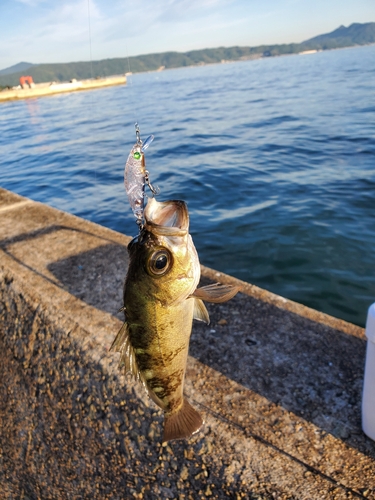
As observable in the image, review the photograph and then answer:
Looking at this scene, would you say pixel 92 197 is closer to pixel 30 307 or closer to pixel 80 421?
pixel 30 307

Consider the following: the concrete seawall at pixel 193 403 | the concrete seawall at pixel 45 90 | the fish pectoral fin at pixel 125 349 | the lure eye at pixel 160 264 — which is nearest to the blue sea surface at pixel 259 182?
the concrete seawall at pixel 193 403

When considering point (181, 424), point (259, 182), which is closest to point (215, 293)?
point (181, 424)

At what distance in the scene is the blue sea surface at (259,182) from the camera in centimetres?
651

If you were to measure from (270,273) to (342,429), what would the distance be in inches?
158

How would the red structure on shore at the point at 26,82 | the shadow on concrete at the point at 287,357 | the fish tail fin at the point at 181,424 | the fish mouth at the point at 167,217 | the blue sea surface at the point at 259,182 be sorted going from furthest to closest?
the red structure on shore at the point at 26,82 → the blue sea surface at the point at 259,182 → the shadow on concrete at the point at 287,357 → the fish tail fin at the point at 181,424 → the fish mouth at the point at 167,217

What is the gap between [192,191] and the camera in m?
10.9

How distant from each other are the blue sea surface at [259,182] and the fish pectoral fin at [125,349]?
4.10 meters

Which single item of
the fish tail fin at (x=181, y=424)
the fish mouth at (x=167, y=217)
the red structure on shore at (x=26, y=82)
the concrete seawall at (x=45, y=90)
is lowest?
the fish tail fin at (x=181, y=424)

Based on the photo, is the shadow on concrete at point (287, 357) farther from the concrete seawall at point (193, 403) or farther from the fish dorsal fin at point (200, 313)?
the fish dorsal fin at point (200, 313)

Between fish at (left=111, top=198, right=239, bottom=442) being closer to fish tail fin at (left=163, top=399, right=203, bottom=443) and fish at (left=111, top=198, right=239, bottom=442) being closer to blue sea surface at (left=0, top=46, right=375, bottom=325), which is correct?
fish tail fin at (left=163, top=399, right=203, bottom=443)

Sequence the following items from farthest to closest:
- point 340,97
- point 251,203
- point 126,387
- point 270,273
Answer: point 340,97 < point 251,203 < point 270,273 < point 126,387

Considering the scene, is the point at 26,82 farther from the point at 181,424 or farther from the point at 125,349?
the point at 181,424

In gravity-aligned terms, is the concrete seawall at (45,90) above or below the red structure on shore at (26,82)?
below

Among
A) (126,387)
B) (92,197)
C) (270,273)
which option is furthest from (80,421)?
(92,197)
